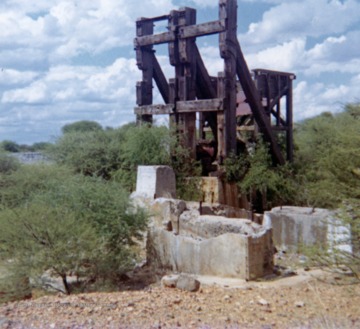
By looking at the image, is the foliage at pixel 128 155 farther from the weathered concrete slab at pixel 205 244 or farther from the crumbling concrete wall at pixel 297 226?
the crumbling concrete wall at pixel 297 226

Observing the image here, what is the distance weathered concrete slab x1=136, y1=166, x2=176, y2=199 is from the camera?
1577cm

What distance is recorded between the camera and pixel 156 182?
51.7 ft

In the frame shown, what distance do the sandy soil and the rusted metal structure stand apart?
8216mm

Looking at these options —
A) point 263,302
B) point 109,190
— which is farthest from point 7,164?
point 263,302

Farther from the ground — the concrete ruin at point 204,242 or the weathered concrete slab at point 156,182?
the weathered concrete slab at point 156,182

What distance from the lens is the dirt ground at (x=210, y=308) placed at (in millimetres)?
8391

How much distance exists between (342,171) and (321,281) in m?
5.24

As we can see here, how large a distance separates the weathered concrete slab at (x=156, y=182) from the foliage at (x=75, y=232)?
5.44 ft

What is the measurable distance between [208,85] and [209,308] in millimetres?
11835

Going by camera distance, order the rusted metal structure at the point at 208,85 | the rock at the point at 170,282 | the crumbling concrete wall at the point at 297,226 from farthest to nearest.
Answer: the rusted metal structure at the point at 208,85, the crumbling concrete wall at the point at 297,226, the rock at the point at 170,282

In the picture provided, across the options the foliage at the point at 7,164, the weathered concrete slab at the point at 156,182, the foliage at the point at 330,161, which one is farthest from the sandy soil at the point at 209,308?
the foliage at the point at 7,164

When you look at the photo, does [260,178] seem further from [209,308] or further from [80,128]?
[80,128]

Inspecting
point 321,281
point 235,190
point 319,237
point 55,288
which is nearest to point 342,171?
point 319,237

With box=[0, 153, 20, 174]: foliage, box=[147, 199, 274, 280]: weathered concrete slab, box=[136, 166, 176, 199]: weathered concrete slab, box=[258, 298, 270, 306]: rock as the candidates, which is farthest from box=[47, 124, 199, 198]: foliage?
box=[258, 298, 270, 306]: rock
